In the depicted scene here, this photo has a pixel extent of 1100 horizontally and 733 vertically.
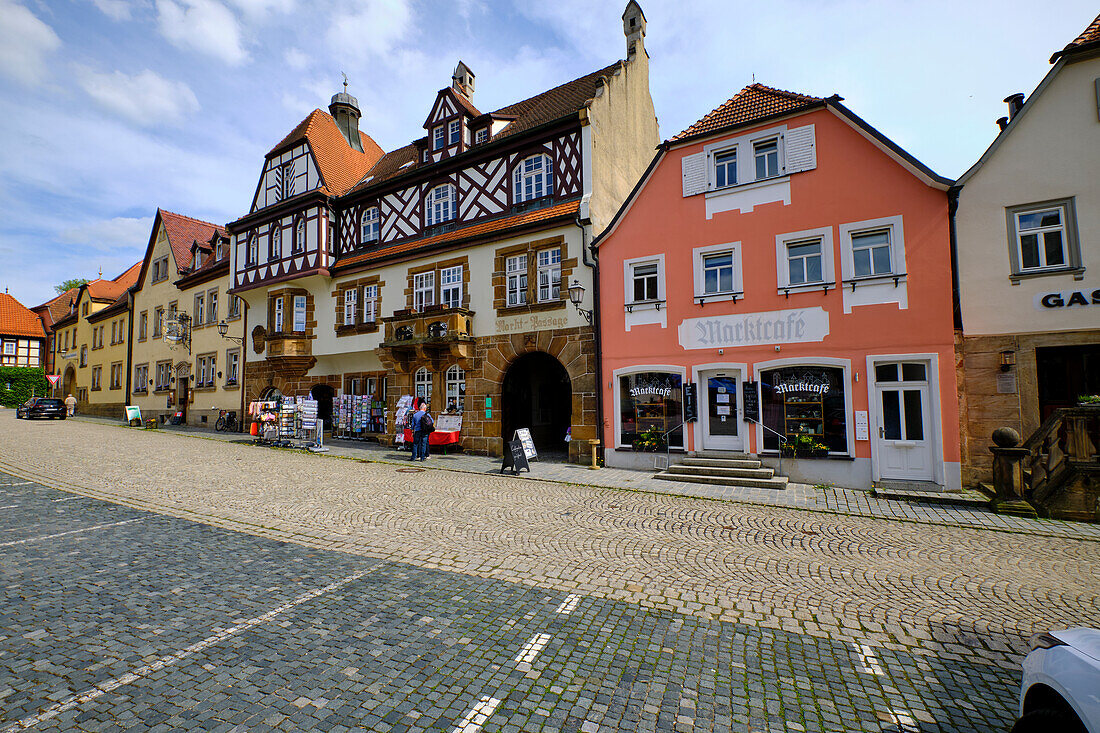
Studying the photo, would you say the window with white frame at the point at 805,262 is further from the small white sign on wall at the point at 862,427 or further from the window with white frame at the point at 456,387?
the window with white frame at the point at 456,387

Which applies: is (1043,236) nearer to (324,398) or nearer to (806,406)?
(806,406)

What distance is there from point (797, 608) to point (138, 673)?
559 centimetres

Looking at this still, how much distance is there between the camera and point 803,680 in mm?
3807

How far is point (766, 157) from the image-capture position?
524 inches

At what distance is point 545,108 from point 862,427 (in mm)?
14867

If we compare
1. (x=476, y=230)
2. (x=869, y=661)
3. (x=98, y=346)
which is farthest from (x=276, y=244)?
(x=98, y=346)

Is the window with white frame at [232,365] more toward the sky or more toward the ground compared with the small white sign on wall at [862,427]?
more toward the sky

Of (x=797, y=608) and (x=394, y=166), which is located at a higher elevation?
(x=394, y=166)

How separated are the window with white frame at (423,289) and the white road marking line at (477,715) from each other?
655 inches

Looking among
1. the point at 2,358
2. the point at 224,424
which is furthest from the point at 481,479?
the point at 2,358

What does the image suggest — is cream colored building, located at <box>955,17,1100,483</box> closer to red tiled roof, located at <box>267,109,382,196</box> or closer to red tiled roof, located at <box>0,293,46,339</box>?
red tiled roof, located at <box>267,109,382,196</box>

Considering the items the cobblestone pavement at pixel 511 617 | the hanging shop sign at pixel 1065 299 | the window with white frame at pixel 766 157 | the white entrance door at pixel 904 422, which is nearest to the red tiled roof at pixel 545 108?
the window with white frame at pixel 766 157

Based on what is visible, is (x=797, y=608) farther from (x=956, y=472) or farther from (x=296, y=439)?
(x=296, y=439)

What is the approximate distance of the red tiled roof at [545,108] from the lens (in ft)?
57.9
